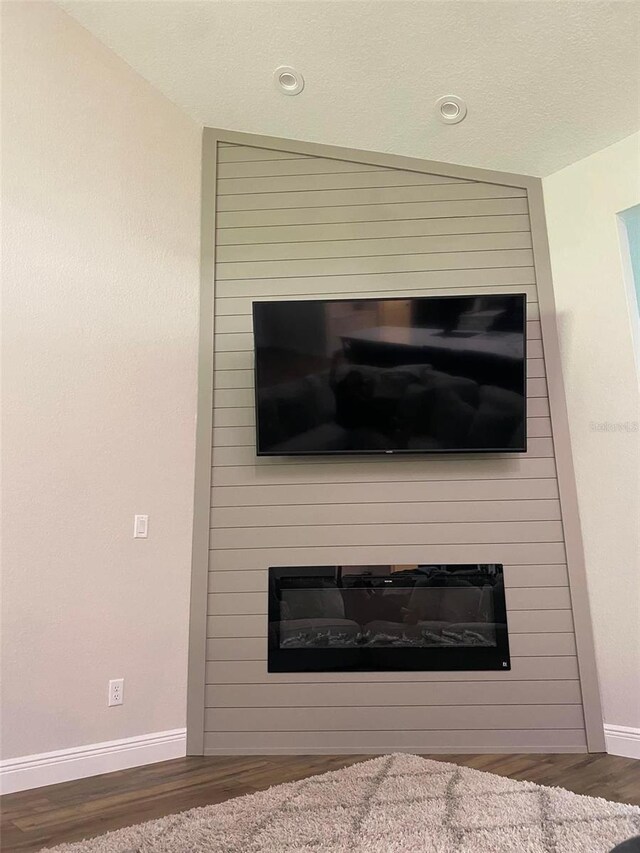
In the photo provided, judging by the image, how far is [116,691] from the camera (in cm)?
281

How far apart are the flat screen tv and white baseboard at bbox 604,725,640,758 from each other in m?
1.30

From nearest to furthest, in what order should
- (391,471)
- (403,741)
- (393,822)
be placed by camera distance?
(393,822) → (403,741) → (391,471)

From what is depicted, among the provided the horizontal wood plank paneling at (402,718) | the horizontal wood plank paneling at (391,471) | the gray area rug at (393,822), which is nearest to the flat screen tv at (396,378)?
the horizontal wood plank paneling at (391,471)

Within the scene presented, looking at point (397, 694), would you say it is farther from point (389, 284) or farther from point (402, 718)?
point (389, 284)

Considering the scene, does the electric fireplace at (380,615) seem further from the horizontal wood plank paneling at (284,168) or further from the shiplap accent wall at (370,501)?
the horizontal wood plank paneling at (284,168)

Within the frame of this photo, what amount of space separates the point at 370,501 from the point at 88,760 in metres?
1.61

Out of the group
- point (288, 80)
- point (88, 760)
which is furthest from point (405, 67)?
point (88, 760)

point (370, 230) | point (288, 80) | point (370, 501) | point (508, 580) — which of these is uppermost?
point (288, 80)

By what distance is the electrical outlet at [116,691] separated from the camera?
279 cm

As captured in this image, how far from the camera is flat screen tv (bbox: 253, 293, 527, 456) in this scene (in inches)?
124

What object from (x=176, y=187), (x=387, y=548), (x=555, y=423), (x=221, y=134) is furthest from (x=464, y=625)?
(x=221, y=134)

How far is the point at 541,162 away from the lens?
3.42m

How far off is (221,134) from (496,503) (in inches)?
95.4

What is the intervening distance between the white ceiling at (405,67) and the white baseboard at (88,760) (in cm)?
304
